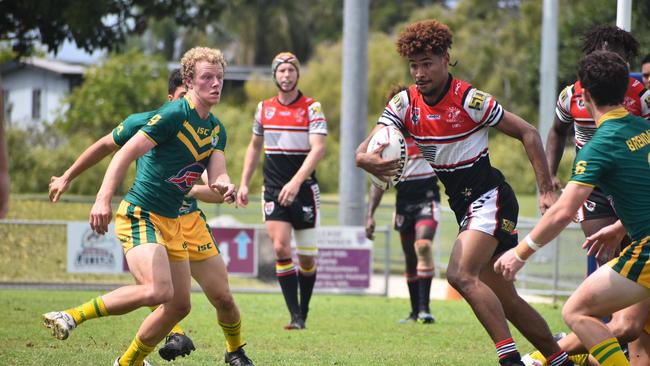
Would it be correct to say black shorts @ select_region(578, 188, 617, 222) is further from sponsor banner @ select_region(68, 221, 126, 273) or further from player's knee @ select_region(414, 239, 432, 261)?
sponsor banner @ select_region(68, 221, 126, 273)

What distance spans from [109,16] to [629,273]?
1366cm

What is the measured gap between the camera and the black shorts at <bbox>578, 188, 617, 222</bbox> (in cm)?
782

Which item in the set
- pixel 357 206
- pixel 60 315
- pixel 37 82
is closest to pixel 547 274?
pixel 357 206

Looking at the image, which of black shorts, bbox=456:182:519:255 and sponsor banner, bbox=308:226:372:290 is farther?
sponsor banner, bbox=308:226:372:290

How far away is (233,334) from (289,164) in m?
3.33

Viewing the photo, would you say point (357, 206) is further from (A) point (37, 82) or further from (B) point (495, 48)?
(A) point (37, 82)

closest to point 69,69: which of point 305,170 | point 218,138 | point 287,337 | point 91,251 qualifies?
point 91,251

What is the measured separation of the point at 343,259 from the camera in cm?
1545

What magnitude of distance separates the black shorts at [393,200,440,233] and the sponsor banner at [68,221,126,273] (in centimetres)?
532

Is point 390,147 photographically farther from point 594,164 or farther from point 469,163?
point 594,164

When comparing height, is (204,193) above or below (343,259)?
above

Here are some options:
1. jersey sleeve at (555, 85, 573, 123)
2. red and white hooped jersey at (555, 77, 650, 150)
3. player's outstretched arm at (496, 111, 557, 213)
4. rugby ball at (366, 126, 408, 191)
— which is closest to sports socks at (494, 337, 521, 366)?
player's outstretched arm at (496, 111, 557, 213)

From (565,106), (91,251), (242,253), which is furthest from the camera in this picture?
(242,253)

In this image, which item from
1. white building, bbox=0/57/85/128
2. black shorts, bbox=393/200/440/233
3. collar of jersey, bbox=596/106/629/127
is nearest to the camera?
collar of jersey, bbox=596/106/629/127
